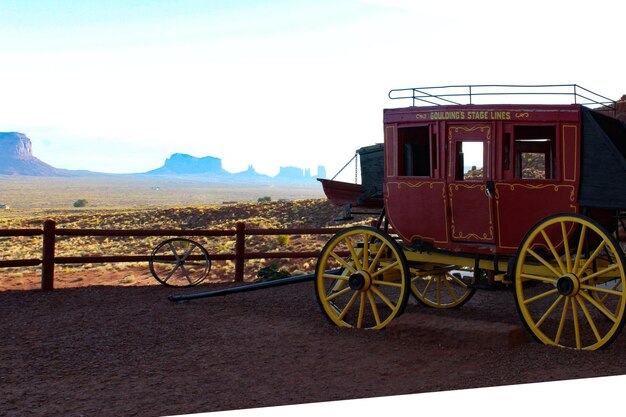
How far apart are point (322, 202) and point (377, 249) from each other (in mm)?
36628

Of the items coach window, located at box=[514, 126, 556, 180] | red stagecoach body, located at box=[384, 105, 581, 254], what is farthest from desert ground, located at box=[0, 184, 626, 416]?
coach window, located at box=[514, 126, 556, 180]

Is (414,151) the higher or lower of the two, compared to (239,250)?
higher

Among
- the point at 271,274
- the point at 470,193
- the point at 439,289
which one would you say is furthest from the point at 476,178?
the point at 271,274

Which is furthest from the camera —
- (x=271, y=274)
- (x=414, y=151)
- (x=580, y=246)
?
(x=271, y=274)

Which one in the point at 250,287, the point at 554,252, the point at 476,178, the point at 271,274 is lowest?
the point at 271,274

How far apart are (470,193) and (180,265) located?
613 centimetres

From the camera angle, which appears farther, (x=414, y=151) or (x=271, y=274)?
(x=271, y=274)

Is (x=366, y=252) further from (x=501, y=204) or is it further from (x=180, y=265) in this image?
(x=180, y=265)

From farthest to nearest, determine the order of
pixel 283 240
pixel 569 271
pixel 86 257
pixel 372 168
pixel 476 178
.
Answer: pixel 283 240 < pixel 86 257 < pixel 372 168 < pixel 476 178 < pixel 569 271

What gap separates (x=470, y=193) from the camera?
740 cm

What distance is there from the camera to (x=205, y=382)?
6059 mm

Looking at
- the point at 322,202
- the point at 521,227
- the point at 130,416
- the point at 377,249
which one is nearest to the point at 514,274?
the point at 521,227

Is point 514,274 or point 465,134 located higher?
point 465,134

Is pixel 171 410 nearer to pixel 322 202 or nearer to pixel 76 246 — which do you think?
pixel 76 246
